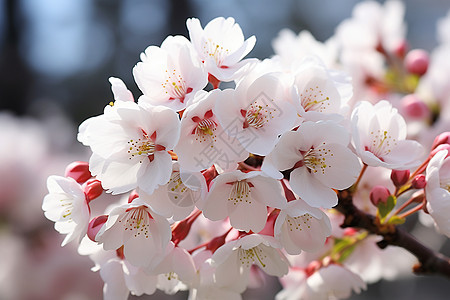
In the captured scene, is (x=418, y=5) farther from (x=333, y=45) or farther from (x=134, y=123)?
(x=134, y=123)

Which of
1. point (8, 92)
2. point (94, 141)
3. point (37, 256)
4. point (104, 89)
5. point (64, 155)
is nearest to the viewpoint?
point (94, 141)

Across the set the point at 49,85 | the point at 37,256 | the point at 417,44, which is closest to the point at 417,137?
the point at 37,256

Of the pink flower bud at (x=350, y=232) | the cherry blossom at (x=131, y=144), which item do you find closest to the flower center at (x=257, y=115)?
the cherry blossom at (x=131, y=144)

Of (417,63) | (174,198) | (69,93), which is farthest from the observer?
(69,93)

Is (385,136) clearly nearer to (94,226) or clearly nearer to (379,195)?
(379,195)

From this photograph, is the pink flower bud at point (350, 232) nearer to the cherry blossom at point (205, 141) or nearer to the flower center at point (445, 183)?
the flower center at point (445, 183)

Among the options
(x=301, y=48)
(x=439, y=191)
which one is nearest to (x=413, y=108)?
(x=301, y=48)
